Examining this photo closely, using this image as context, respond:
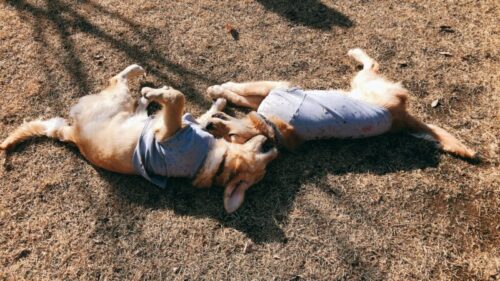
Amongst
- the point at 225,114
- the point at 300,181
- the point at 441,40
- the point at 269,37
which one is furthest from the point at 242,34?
the point at 441,40

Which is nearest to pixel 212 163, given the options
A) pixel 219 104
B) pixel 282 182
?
pixel 282 182

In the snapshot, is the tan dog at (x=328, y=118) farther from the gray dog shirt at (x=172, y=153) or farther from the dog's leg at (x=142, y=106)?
the dog's leg at (x=142, y=106)

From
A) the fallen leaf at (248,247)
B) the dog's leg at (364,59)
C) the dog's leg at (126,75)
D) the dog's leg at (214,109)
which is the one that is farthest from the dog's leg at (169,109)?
the dog's leg at (364,59)

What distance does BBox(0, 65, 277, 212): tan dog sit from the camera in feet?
11.6

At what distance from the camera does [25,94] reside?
171 inches

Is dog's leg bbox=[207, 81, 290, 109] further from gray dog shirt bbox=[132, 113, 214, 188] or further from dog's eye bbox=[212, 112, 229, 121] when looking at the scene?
gray dog shirt bbox=[132, 113, 214, 188]

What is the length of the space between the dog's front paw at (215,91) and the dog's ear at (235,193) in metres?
1.03

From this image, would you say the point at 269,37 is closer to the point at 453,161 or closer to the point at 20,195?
the point at 453,161

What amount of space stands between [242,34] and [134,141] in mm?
1953

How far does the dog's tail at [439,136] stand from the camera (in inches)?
156

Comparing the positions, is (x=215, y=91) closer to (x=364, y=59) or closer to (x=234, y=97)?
(x=234, y=97)

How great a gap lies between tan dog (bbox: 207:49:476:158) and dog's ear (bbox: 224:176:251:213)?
1.16ft

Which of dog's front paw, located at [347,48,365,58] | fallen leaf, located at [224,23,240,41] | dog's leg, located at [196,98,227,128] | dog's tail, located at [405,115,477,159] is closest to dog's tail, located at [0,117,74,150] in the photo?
dog's leg, located at [196,98,227,128]

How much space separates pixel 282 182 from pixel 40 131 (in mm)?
2224
